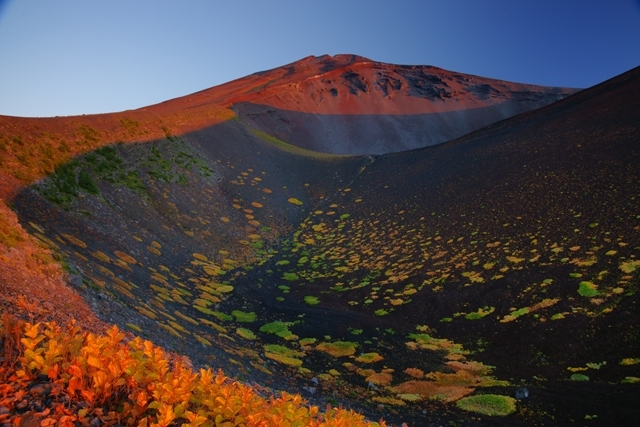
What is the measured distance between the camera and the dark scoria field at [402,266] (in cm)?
1105

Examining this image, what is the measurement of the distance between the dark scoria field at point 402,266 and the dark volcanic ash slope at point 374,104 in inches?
1035

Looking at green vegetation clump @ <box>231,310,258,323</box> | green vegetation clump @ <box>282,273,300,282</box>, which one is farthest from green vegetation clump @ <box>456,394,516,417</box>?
green vegetation clump @ <box>282,273,300,282</box>

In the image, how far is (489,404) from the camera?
998 centimetres

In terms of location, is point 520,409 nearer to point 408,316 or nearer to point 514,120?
point 408,316

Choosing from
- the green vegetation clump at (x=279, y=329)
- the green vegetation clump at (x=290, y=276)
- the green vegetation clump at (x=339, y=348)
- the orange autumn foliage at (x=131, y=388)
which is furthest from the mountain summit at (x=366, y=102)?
the orange autumn foliage at (x=131, y=388)

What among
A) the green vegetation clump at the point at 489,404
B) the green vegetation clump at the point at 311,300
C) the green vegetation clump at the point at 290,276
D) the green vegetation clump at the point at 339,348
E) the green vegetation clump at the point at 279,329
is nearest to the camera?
the green vegetation clump at the point at 489,404

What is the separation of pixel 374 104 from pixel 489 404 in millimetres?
67933

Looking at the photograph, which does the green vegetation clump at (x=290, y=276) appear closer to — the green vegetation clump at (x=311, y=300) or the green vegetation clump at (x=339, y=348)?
the green vegetation clump at (x=311, y=300)

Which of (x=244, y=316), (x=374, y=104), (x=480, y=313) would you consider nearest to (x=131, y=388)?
(x=244, y=316)

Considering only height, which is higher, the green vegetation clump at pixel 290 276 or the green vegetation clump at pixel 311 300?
the green vegetation clump at pixel 290 276

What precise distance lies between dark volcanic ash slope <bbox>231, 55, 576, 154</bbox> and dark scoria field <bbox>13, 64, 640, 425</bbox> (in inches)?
1035

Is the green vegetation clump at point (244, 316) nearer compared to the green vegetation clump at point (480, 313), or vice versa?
the green vegetation clump at point (480, 313)

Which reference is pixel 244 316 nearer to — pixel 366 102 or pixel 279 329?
pixel 279 329

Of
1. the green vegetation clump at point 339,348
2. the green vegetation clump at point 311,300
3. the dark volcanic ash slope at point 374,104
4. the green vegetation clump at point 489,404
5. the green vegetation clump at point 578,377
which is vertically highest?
the dark volcanic ash slope at point 374,104
